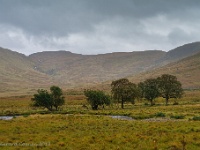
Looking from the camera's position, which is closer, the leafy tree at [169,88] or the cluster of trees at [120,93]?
the cluster of trees at [120,93]

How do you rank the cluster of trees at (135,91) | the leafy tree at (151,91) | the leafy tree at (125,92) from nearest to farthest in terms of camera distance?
the cluster of trees at (135,91)
the leafy tree at (125,92)
the leafy tree at (151,91)

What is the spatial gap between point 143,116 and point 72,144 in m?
36.2

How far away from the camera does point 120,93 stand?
105m

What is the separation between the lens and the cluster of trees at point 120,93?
101 m

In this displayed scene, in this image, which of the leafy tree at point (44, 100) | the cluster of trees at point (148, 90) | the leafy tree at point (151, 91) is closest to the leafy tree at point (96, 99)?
the cluster of trees at point (148, 90)

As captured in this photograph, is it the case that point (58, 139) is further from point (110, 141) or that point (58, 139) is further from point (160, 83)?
point (160, 83)

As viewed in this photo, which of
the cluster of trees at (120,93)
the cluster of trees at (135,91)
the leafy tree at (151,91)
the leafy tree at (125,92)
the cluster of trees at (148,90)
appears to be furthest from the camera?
the leafy tree at (151,91)

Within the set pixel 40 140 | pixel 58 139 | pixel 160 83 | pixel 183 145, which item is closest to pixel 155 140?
pixel 183 145

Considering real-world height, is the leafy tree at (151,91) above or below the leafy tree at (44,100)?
above

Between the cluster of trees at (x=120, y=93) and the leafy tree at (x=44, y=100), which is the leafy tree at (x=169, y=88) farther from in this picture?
the leafy tree at (x=44, y=100)

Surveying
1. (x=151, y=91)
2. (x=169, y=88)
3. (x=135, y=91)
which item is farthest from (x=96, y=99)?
(x=169, y=88)

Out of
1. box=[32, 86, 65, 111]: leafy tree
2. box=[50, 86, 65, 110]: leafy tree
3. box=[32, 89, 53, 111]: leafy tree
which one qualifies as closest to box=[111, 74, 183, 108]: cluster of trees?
box=[50, 86, 65, 110]: leafy tree

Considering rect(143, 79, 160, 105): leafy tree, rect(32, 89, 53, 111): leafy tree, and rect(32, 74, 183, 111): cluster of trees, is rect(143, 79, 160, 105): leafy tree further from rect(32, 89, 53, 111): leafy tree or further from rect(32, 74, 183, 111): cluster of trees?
rect(32, 89, 53, 111): leafy tree

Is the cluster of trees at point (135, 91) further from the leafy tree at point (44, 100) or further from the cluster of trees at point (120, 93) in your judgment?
the leafy tree at point (44, 100)
